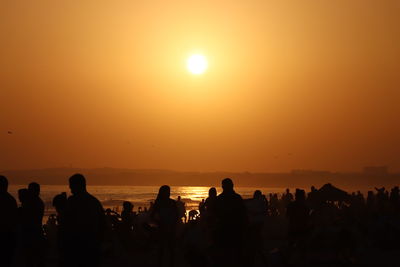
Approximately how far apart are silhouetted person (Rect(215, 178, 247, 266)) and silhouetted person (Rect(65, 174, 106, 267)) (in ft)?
6.61

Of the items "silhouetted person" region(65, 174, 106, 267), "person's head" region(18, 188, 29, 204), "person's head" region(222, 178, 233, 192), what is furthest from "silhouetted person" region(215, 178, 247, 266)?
"person's head" region(18, 188, 29, 204)

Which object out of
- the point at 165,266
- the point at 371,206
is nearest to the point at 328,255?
the point at 165,266

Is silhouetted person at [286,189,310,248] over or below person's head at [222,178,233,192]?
below

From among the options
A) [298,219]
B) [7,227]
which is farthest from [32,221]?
[298,219]

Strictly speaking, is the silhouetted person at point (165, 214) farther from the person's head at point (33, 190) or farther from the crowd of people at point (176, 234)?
the person's head at point (33, 190)

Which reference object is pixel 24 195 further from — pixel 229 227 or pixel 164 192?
pixel 229 227

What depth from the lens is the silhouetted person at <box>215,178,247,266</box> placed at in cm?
977

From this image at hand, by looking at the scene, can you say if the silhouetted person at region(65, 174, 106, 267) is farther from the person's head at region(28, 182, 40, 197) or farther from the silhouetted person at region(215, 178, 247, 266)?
the person's head at region(28, 182, 40, 197)

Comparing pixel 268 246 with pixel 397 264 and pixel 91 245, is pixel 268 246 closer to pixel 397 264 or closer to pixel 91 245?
pixel 397 264

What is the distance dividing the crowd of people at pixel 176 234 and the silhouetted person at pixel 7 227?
0.01 metres

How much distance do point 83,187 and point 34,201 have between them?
2.85 meters

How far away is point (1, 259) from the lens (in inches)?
374

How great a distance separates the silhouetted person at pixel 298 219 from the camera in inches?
563

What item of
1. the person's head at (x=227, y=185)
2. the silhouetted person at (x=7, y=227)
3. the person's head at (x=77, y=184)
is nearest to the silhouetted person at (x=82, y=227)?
the person's head at (x=77, y=184)
